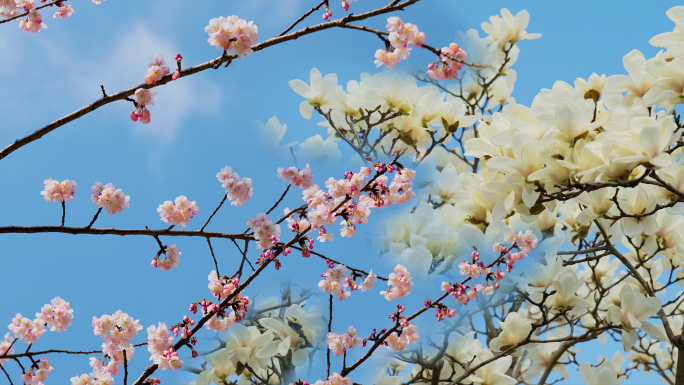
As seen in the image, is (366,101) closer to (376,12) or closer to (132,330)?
(376,12)

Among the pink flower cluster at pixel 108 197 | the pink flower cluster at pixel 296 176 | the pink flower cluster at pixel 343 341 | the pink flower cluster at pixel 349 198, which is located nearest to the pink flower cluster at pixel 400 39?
the pink flower cluster at pixel 349 198

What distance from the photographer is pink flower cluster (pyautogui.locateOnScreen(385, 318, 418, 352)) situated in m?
2.00

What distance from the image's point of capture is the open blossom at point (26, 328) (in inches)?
95.1

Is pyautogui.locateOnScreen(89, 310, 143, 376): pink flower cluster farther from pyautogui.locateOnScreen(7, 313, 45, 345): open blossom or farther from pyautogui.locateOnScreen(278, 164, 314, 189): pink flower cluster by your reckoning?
pyautogui.locateOnScreen(278, 164, 314, 189): pink flower cluster

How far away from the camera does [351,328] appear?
203 cm

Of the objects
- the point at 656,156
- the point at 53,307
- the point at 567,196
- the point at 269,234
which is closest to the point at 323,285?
the point at 269,234

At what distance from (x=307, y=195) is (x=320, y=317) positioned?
0.55m

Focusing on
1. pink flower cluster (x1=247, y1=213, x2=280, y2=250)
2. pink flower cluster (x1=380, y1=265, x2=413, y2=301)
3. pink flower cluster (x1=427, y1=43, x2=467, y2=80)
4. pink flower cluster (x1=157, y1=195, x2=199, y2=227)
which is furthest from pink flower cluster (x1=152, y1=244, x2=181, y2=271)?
pink flower cluster (x1=427, y1=43, x2=467, y2=80)

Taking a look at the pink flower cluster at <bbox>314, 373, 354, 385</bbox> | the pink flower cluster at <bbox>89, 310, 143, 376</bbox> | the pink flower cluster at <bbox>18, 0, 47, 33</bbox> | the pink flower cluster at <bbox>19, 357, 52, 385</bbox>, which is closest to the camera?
the pink flower cluster at <bbox>314, 373, 354, 385</bbox>

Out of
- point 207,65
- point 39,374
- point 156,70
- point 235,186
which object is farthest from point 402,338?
point 39,374

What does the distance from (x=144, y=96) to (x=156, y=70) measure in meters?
0.12

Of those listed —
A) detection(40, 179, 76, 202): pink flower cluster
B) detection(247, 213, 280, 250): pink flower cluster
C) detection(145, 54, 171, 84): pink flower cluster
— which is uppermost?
detection(145, 54, 171, 84): pink flower cluster

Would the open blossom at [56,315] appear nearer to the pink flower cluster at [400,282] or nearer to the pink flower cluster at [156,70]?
the pink flower cluster at [156,70]

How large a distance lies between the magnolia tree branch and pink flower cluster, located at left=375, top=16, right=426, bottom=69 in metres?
0.13
